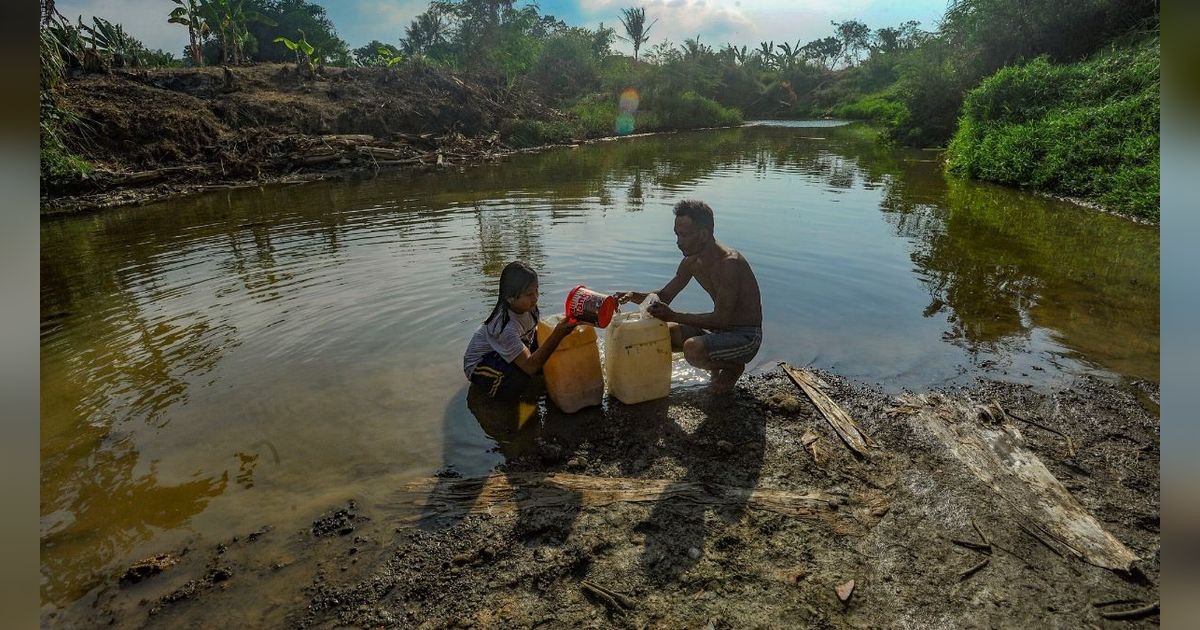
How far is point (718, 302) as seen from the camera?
5.62 metres

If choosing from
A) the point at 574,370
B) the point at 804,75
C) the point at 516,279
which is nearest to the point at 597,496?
the point at 574,370

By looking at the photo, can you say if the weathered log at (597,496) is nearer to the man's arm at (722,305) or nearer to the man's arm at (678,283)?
the man's arm at (722,305)

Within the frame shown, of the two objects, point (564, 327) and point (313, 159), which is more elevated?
point (313, 159)

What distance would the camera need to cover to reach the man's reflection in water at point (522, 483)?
158 inches

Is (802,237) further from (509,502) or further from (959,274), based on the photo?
(509,502)

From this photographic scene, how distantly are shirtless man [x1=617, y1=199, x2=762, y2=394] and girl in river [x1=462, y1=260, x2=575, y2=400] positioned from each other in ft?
2.70

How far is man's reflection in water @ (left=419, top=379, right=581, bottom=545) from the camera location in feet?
13.1

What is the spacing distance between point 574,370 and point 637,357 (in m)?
0.51

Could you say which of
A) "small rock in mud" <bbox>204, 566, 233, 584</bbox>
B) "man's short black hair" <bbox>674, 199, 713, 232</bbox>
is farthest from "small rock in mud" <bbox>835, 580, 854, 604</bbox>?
"small rock in mud" <bbox>204, 566, 233, 584</bbox>

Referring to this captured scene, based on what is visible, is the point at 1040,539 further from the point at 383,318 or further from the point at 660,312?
the point at 383,318

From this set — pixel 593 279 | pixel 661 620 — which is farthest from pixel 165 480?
pixel 593 279

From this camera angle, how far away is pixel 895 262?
31.0 ft

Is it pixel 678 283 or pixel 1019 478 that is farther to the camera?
pixel 678 283

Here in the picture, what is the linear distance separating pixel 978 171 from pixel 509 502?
59.3ft
